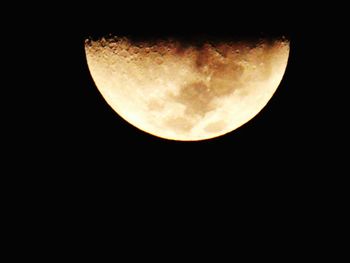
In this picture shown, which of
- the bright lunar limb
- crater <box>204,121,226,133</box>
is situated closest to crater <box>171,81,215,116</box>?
the bright lunar limb

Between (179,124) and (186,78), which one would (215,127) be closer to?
(179,124)

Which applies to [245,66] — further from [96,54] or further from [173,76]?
[96,54]

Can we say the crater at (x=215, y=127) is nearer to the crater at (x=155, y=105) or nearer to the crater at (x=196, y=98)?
the crater at (x=196, y=98)

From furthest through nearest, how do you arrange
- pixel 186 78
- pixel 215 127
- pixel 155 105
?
pixel 215 127, pixel 155 105, pixel 186 78

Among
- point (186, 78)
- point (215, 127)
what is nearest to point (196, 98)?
point (186, 78)

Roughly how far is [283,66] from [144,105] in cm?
77

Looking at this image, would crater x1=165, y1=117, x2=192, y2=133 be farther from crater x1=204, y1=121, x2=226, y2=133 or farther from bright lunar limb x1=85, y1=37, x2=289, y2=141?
crater x1=204, y1=121, x2=226, y2=133

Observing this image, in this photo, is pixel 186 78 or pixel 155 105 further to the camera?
pixel 155 105

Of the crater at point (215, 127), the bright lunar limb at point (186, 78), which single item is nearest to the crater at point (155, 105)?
the bright lunar limb at point (186, 78)

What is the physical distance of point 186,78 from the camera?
1.86 m

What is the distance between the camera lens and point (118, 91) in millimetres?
1986

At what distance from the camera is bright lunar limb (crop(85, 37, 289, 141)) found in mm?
1834

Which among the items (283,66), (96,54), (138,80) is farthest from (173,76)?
(283,66)

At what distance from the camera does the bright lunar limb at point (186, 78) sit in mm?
1834
